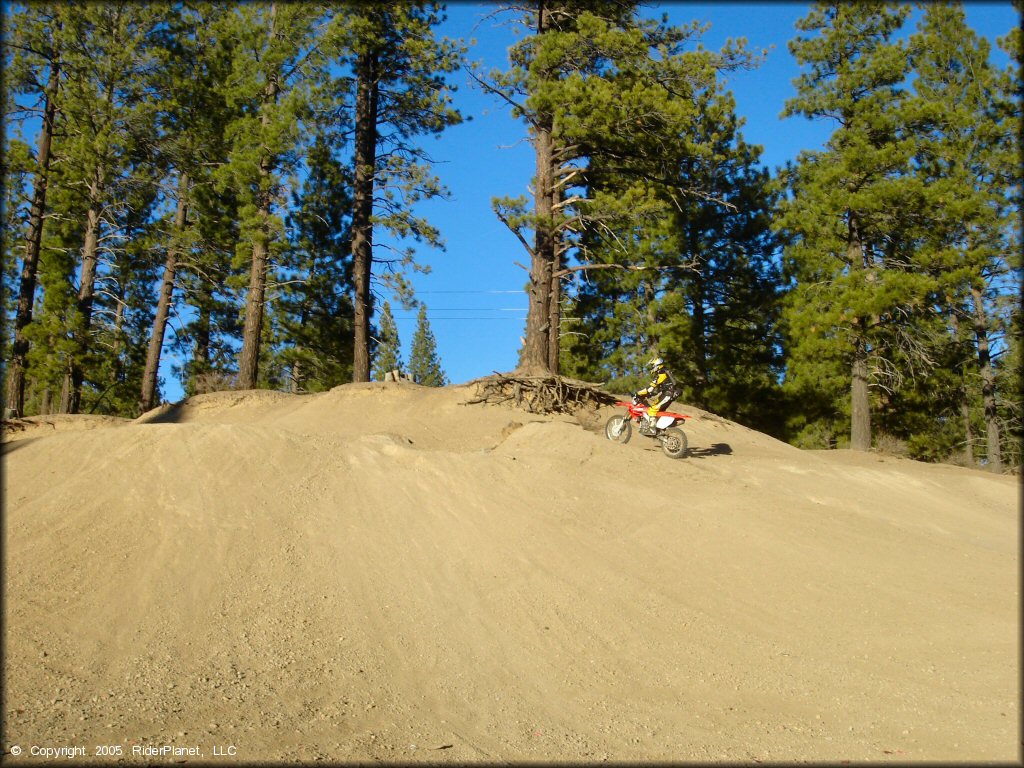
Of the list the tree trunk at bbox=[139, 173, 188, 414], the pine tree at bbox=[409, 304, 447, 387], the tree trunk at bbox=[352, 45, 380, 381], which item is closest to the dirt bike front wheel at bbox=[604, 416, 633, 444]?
the tree trunk at bbox=[352, 45, 380, 381]

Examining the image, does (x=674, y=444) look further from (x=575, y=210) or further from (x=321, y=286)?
(x=321, y=286)

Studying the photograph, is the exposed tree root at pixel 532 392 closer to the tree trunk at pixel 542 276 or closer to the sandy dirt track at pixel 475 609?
the tree trunk at pixel 542 276

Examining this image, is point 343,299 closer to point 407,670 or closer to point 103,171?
point 103,171

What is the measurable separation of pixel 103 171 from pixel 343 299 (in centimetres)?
836

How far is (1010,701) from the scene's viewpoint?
660 centimetres

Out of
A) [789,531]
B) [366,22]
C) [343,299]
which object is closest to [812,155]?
[366,22]

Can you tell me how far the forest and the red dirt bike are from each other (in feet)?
13.3

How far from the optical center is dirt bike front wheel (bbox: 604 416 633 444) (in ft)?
48.9

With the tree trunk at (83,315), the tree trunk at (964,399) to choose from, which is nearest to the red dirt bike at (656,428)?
the tree trunk at (964,399)

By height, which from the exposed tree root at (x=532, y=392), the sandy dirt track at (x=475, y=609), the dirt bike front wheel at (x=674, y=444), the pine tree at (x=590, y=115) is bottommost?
the sandy dirt track at (x=475, y=609)

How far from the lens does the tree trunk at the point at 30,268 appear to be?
16.5m

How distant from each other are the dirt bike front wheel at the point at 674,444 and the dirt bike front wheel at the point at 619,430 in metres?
0.85

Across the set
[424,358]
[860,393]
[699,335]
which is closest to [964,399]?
[860,393]

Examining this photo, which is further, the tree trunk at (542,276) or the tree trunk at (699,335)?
the tree trunk at (699,335)
